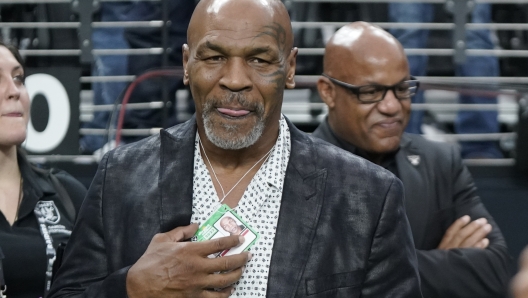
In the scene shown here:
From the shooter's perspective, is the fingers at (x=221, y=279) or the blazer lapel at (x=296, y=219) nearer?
the fingers at (x=221, y=279)


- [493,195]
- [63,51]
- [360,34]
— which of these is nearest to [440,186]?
[360,34]

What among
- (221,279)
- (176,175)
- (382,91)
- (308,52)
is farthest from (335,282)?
(308,52)

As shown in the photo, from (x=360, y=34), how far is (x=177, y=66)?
93.8 inches

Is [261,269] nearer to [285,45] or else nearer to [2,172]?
[285,45]

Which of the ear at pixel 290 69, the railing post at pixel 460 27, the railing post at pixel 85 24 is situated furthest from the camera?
the railing post at pixel 460 27

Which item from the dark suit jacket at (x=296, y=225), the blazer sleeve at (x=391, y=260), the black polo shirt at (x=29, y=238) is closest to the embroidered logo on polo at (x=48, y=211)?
the black polo shirt at (x=29, y=238)

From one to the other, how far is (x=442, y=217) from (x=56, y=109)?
2309 millimetres

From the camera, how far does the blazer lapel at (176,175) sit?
9.03ft

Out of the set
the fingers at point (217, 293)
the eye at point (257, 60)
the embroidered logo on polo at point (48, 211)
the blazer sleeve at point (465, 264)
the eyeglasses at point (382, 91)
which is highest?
the eye at point (257, 60)

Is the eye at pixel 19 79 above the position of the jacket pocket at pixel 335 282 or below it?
above

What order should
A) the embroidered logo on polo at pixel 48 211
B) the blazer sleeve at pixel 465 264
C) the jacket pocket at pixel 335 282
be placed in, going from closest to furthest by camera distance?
the jacket pocket at pixel 335 282 → the blazer sleeve at pixel 465 264 → the embroidered logo on polo at pixel 48 211

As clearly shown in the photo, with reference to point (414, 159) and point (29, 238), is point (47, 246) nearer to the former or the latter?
point (29, 238)

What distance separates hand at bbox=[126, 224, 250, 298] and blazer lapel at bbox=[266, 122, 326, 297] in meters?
0.12

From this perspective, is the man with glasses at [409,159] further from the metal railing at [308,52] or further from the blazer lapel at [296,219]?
the metal railing at [308,52]
